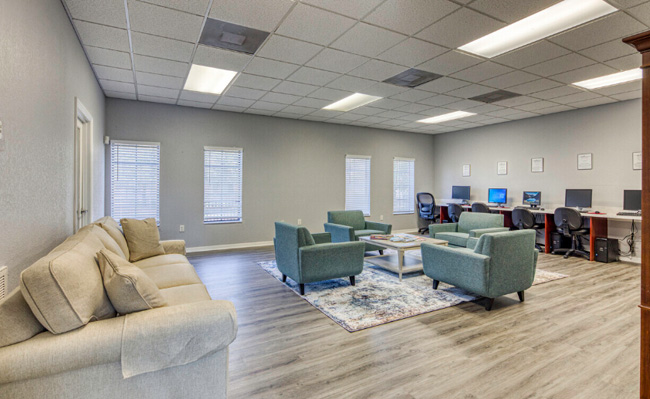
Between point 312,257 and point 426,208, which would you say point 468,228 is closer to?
point 426,208

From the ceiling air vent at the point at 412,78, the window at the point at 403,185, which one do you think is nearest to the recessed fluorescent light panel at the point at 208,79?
the ceiling air vent at the point at 412,78

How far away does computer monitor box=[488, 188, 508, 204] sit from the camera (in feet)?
23.6

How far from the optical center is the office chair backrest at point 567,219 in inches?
214

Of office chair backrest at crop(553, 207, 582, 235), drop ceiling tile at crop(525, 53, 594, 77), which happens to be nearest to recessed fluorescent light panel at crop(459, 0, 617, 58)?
drop ceiling tile at crop(525, 53, 594, 77)

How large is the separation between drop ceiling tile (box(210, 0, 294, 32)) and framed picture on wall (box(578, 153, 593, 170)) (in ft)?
20.2

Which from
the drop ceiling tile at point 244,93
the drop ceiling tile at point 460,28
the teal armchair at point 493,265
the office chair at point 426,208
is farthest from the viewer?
the office chair at point 426,208

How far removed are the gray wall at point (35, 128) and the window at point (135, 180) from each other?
2.69 meters

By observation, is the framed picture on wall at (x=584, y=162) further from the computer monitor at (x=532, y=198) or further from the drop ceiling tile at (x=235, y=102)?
the drop ceiling tile at (x=235, y=102)

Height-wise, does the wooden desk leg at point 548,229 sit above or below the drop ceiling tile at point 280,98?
below

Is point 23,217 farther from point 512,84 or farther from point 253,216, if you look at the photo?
point 512,84

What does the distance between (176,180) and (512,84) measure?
5789 mm

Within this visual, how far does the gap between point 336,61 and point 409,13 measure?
48.0 inches

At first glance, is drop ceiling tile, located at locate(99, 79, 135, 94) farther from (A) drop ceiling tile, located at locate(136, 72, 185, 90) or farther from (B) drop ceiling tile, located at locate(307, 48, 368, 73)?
(B) drop ceiling tile, located at locate(307, 48, 368, 73)

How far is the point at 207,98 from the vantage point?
5.48 m
